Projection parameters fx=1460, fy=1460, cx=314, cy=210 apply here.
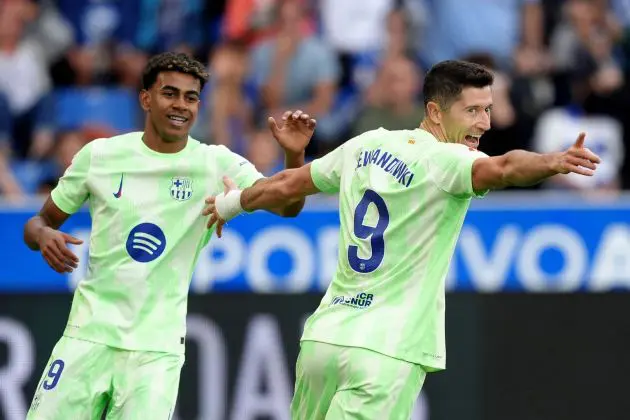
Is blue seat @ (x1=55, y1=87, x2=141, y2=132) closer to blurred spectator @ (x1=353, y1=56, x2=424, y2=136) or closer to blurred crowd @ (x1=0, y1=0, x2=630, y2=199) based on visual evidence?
blurred crowd @ (x1=0, y1=0, x2=630, y2=199)

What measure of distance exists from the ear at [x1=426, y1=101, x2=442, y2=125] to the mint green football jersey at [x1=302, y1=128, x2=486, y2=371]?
0.35 ft

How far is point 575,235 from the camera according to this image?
1051cm

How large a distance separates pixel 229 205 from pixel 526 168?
6.22 feet

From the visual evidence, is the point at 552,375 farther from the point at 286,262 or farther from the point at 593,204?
the point at 286,262

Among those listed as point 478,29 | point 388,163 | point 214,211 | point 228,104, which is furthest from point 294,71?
point 388,163

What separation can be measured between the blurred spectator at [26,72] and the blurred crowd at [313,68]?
1 centimetres

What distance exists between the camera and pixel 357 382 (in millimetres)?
6746

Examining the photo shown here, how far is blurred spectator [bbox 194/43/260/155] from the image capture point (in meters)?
13.1

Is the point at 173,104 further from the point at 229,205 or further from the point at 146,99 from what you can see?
the point at 229,205

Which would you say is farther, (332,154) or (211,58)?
(211,58)

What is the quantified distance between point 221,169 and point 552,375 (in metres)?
3.66

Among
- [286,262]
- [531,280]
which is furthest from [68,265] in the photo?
[531,280]

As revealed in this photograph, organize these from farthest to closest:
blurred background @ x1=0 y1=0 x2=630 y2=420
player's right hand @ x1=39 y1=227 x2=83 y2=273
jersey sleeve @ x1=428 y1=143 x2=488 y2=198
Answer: blurred background @ x1=0 y1=0 x2=630 y2=420 → player's right hand @ x1=39 y1=227 x2=83 y2=273 → jersey sleeve @ x1=428 y1=143 x2=488 y2=198

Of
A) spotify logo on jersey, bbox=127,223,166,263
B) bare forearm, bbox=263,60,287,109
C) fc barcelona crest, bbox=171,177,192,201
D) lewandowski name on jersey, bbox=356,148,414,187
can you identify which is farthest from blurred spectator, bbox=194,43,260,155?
lewandowski name on jersey, bbox=356,148,414,187
